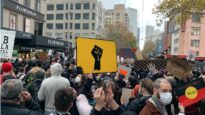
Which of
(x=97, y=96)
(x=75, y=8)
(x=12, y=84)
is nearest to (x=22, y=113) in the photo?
(x=12, y=84)

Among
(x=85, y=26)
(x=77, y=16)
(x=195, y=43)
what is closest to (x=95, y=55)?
(x=195, y=43)

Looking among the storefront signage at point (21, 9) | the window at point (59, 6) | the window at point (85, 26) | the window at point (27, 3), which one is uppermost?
the window at point (59, 6)

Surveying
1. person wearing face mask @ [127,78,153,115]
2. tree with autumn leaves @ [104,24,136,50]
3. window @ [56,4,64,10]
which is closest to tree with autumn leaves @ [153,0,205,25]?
person wearing face mask @ [127,78,153,115]

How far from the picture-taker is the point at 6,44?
7984mm

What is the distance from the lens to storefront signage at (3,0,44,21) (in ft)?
112

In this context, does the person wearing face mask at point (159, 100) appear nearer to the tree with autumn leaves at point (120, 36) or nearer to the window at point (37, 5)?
the window at point (37, 5)

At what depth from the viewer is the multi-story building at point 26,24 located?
32.0m

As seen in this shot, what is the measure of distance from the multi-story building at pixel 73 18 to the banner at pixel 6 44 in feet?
316

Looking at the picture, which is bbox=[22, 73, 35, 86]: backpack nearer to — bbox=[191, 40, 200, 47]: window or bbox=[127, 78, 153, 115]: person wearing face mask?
bbox=[127, 78, 153, 115]: person wearing face mask

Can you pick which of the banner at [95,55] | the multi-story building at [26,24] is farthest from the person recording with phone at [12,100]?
the multi-story building at [26,24]

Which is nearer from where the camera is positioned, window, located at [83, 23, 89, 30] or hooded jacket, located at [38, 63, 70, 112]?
hooded jacket, located at [38, 63, 70, 112]

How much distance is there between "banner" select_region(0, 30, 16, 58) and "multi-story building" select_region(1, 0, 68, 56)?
19.9 m

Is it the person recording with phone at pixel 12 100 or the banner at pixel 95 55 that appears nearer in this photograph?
the person recording with phone at pixel 12 100

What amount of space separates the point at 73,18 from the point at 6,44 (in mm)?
102468
